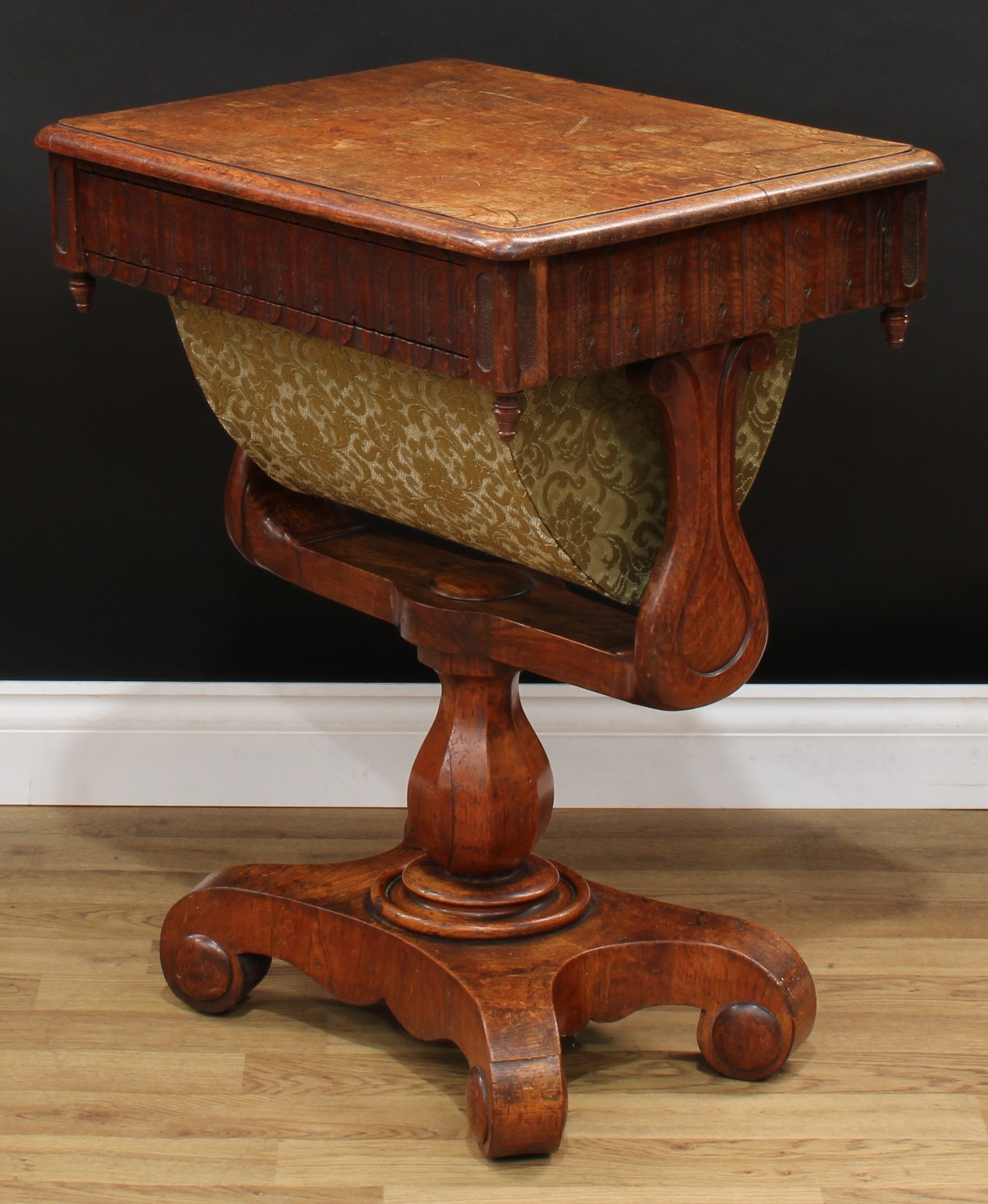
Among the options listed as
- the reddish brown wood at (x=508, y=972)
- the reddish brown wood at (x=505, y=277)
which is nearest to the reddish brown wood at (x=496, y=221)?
the reddish brown wood at (x=505, y=277)

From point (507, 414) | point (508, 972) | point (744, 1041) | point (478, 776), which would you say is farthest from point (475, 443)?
point (744, 1041)

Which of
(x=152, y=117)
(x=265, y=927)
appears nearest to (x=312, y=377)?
(x=152, y=117)

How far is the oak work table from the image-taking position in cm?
172

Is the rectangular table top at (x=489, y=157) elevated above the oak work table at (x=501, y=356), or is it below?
above

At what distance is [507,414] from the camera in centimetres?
167

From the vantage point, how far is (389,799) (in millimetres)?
2918

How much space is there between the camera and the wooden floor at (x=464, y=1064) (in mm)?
2021

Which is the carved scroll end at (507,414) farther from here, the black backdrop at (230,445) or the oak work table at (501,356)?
the black backdrop at (230,445)

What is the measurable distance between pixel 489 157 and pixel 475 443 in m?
0.29

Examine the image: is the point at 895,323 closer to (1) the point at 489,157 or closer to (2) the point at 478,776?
(1) the point at 489,157

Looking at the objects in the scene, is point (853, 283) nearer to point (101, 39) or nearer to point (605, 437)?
point (605, 437)

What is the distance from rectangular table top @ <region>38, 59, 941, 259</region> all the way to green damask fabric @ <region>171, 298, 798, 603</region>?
0.19m

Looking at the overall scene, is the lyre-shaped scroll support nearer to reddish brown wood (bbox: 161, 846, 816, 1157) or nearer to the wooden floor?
reddish brown wood (bbox: 161, 846, 816, 1157)

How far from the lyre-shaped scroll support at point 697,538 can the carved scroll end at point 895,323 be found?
133mm
